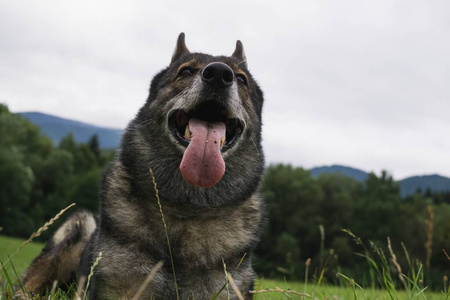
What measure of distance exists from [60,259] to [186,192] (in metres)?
2.55

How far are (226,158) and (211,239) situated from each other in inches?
33.9

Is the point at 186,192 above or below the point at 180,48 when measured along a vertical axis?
below

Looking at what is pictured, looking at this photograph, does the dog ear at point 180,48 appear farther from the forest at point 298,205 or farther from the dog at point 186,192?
the forest at point 298,205

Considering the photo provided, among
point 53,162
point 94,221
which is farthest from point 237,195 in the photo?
point 53,162

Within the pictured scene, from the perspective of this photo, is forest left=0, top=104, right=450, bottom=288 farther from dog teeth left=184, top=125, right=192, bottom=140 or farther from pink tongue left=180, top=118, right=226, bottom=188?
pink tongue left=180, top=118, right=226, bottom=188

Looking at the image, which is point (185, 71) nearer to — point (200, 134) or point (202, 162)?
point (200, 134)

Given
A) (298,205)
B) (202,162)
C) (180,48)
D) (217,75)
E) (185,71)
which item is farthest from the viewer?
(298,205)

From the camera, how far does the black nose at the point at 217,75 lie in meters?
4.43

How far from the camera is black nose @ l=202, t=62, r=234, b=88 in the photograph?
4426 millimetres

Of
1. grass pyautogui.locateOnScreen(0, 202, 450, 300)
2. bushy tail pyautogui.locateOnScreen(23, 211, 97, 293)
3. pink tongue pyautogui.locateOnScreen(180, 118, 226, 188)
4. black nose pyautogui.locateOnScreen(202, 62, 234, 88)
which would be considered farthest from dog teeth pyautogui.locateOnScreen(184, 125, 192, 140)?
bushy tail pyautogui.locateOnScreen(23, 211, 97, 293)

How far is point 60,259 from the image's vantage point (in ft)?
20.3

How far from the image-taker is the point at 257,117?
532cm

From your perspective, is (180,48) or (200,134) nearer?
(200,134)

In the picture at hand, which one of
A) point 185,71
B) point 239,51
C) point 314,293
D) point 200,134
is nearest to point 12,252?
point 239,51
